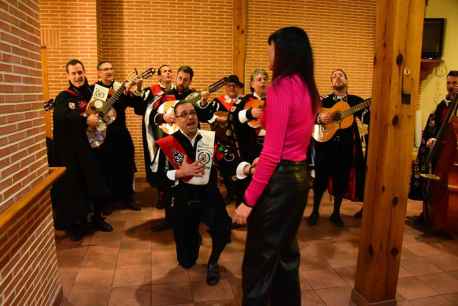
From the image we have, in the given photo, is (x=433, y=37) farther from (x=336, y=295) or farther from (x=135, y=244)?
(x=135, y=244)

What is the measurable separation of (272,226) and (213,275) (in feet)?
4.13

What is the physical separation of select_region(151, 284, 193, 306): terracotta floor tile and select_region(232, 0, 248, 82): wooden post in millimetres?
4641

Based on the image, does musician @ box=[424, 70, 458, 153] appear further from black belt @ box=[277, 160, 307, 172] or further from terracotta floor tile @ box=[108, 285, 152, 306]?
terracotta floor tile @ box=[108, 285, 152, 306]

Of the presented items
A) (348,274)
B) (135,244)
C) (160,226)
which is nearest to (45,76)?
(160,226)

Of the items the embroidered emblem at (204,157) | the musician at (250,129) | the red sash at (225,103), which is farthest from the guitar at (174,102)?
the embroidered emblem at (204,157)

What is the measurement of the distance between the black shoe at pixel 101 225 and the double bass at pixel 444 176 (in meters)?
3.21

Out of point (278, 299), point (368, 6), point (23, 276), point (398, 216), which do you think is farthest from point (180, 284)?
point (368, 6)

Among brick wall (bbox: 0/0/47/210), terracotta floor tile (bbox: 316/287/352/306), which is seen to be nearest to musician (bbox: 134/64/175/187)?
brick wall (bbox: 0/0/47/210)

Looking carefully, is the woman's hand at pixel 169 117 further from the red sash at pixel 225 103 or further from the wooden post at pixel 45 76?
the wooden post at pixel 45 76

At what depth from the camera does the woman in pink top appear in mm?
1769

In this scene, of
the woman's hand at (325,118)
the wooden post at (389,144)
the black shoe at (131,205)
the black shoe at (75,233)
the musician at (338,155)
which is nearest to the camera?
the wooden post at (389,144)

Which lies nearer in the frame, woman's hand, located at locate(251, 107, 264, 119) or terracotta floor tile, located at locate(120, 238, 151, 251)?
woman's hand, located at locate(251, 107, 264, 119)

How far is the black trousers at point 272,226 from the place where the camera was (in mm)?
1861

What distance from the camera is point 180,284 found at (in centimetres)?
295
